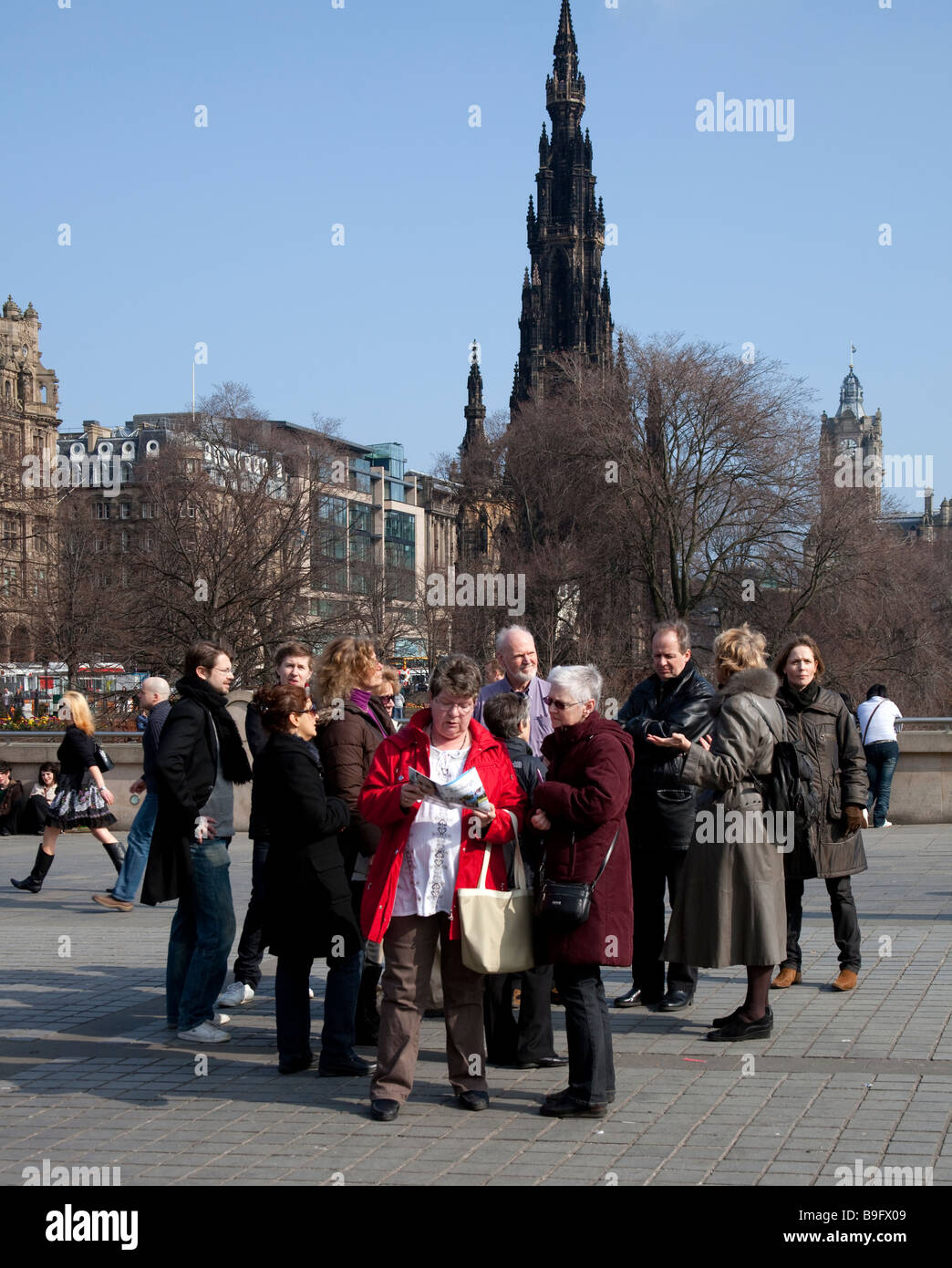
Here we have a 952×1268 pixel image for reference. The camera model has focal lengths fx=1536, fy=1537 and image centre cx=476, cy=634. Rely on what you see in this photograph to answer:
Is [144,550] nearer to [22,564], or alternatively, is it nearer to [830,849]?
[22,564]

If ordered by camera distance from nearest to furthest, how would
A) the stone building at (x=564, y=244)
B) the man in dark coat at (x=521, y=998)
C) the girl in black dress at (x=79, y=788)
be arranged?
the man in dark coat at (x=521, y=998)
the girl in black dress at (x=79, y=788)
the stone building at (x=564, y=244)

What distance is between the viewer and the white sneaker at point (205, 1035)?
25.2ft

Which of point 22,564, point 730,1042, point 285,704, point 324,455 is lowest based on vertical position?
point 730,1042

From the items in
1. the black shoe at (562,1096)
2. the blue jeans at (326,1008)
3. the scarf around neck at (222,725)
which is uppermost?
the scarf around neck at (222,725)

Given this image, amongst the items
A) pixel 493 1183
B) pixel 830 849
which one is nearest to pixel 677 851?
pixel 830 849

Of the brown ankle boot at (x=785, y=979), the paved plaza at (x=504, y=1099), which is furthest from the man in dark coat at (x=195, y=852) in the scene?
the brown ankle boot at (x=785, y=979)

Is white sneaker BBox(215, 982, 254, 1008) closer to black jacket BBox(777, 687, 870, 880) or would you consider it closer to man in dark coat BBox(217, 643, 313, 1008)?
man in dark coat BBox(217, 643, 313, 1008)

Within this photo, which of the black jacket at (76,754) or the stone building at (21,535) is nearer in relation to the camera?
the black jacket at (76,754)

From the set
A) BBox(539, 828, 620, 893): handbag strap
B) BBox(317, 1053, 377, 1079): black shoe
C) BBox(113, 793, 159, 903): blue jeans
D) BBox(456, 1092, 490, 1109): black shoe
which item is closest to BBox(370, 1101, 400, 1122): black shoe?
A: BBox(456, 1092, 490, 1109): black shoe

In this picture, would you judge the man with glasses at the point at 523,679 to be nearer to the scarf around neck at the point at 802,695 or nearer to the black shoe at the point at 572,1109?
the scarf around neck at the point at 802,695

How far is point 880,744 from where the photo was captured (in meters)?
17.4

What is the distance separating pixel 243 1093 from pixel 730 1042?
2.41 meters

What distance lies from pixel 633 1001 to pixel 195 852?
2.57m
